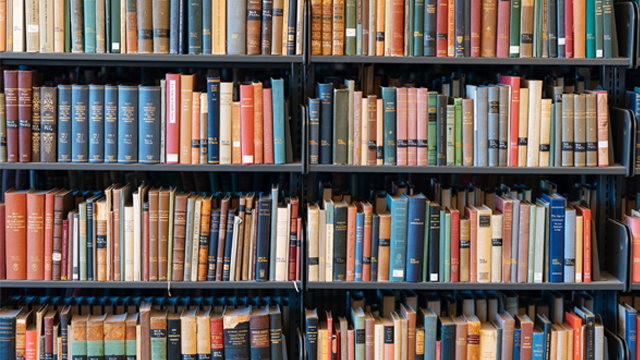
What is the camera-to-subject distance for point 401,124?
1.93 metres

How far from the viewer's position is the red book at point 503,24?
1.92m

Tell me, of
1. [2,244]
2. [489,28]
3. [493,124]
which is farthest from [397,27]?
[2,244]

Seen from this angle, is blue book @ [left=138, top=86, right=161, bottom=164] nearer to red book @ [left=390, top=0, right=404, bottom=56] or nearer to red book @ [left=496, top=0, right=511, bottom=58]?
red book @ [left=390, top=0, right=404, bottom=56]

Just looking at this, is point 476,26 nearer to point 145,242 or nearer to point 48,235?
point 145,242

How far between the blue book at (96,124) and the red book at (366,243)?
3.00ft

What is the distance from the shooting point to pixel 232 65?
7.20 ft

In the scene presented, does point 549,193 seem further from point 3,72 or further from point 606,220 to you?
point 3,72

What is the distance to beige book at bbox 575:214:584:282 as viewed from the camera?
1.95 meters

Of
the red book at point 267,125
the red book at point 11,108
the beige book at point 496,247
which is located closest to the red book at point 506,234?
the beige book at point 496,247

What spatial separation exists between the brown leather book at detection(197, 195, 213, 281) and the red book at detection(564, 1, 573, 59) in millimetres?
1314

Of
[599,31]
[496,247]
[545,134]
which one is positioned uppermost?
[599,31]

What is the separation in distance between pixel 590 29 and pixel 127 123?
1580mm

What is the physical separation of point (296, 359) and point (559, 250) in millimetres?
1036

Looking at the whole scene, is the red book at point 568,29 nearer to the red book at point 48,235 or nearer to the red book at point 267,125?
the red book at point 267,125
